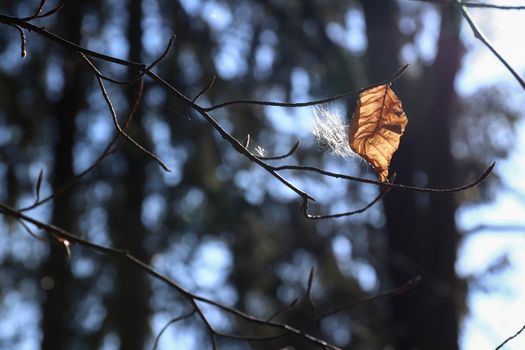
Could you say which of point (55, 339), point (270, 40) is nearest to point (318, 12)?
point (270, 40)

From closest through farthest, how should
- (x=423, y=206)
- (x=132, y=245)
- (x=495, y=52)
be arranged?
(x=495, y=52)
(x=423, y=206)
(x=132, y=245)

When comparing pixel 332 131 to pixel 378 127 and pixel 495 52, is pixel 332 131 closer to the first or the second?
pixel 378 127

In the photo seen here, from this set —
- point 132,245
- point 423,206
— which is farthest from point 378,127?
point 132,245

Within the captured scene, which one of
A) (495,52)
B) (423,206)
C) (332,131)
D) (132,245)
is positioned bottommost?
(495,52)

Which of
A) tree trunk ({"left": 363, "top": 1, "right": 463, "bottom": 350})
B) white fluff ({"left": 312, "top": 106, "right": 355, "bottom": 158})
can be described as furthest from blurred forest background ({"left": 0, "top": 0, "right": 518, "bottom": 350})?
white fluff ({"left": 312, "top": 106, "right": 355, "bottom": 158})

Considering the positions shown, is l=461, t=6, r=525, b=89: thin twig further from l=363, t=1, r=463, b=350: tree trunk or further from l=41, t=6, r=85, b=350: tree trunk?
l=41, t=6, r=85, b=350: tree trunk

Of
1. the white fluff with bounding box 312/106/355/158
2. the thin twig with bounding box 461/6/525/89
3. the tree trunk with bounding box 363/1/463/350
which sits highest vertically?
the tree trunk with bounding box 363/1/463/350
